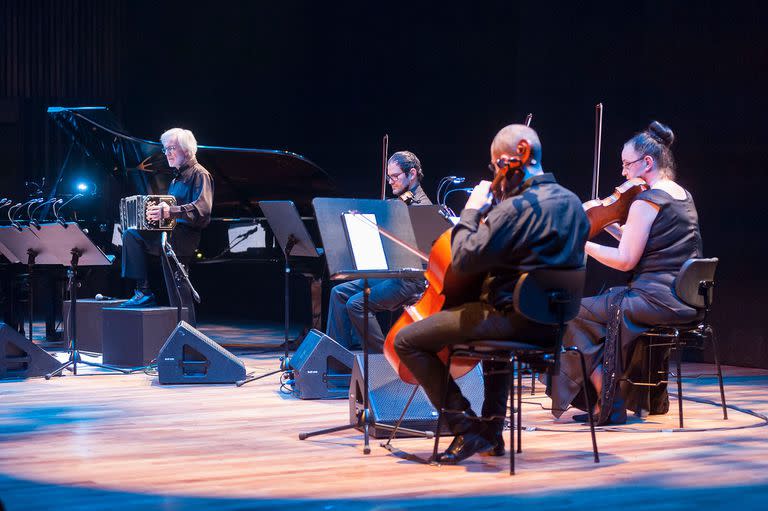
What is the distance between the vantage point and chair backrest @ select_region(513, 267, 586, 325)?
11.9 feet

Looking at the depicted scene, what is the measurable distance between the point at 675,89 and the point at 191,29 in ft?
18.3

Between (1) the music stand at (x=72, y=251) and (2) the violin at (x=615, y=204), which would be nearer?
(2) the violin at (x=615, y=204)

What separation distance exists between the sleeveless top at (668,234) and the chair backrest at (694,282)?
10cm

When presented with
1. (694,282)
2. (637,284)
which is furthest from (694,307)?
(637,284)

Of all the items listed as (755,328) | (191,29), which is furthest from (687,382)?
(191,29)

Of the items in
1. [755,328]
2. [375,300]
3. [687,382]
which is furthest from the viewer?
[755,328]

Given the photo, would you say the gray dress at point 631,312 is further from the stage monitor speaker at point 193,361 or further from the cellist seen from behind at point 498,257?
the stage monitor speaker at point 193,361

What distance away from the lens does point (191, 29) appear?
10883 mm

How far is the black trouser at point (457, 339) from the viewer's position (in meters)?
3.75

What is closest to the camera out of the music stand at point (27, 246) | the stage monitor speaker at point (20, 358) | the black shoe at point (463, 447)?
the black shoe at point (463, 447)

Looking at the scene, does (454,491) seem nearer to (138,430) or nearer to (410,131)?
(138,430)

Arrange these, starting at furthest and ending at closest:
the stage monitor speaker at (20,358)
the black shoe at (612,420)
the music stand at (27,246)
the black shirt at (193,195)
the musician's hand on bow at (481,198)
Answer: the black shirt at (193,195) < the music stand at (27,246) < the stage monitor speaker at (20,358) < the black shoe at (612,420) < the musician's hand on bow at (481,198)

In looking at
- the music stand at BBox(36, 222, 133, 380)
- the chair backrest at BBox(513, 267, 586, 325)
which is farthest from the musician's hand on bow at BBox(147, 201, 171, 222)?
the chair backrest at BBox(513, 267, 586, 325)

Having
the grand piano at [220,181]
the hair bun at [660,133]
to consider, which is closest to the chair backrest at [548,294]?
the hair bun at [660,133]
